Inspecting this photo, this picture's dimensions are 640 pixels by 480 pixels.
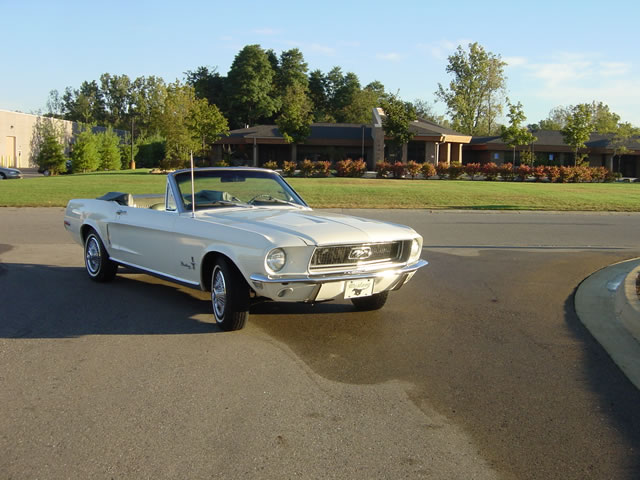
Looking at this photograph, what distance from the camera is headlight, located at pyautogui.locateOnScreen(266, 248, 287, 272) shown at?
5.60 meters

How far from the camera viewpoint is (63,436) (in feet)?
12.5

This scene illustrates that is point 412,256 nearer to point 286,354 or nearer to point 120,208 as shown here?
point 286,354

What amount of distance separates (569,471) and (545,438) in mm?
417

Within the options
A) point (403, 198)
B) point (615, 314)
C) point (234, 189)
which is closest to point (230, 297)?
point (234, 189)

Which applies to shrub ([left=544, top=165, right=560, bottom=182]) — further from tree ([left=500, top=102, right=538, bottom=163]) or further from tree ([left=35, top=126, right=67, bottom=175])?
tree ([left=35, top=126, right=67, bottom=175])

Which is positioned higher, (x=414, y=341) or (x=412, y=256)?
(x=412, y=256)

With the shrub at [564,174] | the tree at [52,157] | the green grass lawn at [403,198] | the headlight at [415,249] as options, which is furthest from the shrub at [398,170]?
the headlight at [415,249]

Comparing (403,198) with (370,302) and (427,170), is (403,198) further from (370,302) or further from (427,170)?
(370,302)

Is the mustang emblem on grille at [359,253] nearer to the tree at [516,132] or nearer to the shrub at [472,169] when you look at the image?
the shrub at [472,169]

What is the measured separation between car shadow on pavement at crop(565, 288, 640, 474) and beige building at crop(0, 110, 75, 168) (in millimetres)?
59781

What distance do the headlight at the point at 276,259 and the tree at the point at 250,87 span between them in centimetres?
7308

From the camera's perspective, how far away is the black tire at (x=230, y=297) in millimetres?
5902

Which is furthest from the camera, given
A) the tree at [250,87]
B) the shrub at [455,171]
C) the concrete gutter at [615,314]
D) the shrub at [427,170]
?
A: the tree at [250,87]

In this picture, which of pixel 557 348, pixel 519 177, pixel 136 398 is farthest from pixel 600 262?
pixel 519 177
